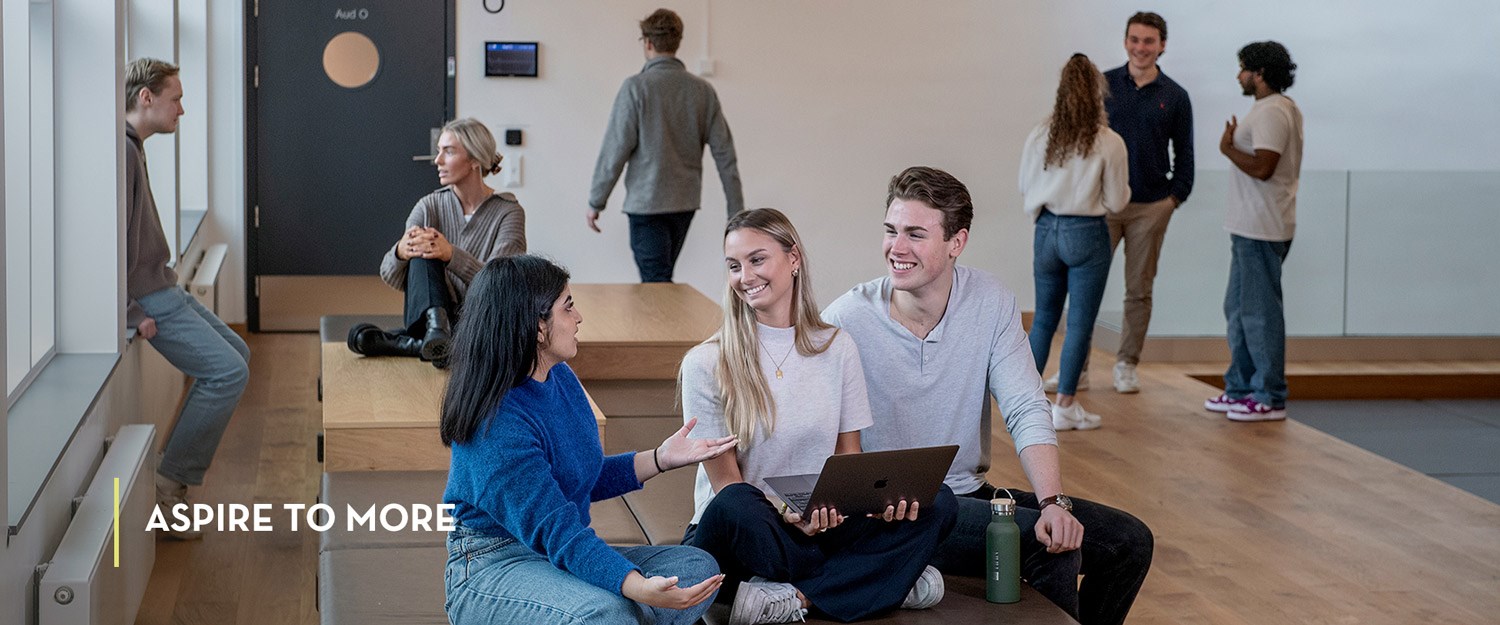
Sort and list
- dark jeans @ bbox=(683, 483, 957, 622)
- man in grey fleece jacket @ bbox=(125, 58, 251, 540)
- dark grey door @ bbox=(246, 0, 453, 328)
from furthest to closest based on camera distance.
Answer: dark grey door @ bbox=(246, 0, 453, 328) → man in grey fleece jacket @ bbox=(125, 58, 251, 540) → dark jeans @ bbox=(683, 483, 957, 622)

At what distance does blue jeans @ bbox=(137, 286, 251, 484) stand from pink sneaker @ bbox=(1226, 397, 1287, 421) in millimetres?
3776

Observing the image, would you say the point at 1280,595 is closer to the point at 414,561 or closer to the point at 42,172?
the point at 414,561

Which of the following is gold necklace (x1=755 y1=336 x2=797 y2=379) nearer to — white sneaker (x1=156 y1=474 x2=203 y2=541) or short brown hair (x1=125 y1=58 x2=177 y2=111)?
white sneaker (x1=156 y1=474 x2=203 y2=541)

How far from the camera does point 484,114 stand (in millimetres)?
7777

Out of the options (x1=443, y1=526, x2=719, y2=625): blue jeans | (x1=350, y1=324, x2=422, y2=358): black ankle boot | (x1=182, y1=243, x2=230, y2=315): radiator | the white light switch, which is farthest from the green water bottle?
the white light switch

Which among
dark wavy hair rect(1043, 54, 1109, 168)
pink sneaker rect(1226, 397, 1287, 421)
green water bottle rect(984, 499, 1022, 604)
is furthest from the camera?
pink sneaker rect(1226, 397, 1287, 421)

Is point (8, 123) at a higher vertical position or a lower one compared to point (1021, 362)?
higher

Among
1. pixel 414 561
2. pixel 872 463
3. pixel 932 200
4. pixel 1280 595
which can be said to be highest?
pixel 932 200

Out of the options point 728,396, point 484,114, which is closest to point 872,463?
A: point 728,396

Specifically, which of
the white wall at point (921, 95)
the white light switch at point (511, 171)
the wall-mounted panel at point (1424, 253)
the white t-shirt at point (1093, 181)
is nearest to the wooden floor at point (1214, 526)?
the white t-shirt at point (1093, 181)

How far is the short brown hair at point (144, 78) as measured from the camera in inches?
165

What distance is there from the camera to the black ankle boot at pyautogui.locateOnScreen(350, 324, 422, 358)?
455 centimetres

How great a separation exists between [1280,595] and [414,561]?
2.18 meters

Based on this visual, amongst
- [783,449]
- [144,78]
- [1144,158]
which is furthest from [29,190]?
[1144,158]
